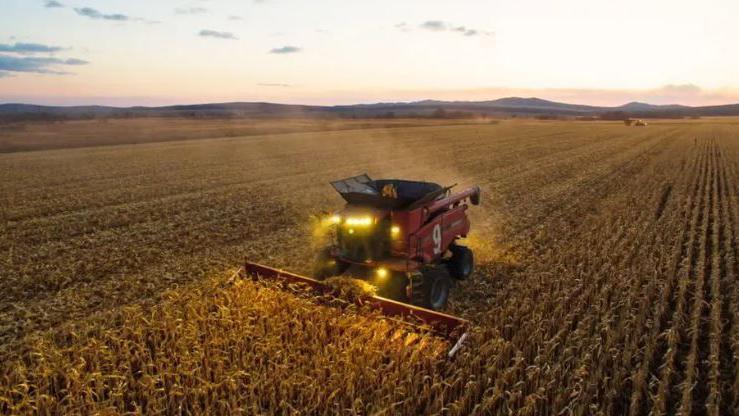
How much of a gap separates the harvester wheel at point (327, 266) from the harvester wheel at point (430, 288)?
1519 mm

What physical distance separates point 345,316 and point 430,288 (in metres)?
1.69

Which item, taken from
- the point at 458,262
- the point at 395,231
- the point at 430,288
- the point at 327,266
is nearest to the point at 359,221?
the point at 395,231

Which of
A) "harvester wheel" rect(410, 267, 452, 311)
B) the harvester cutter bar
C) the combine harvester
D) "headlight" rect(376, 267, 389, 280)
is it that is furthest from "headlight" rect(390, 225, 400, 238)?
the harvester cutter bar

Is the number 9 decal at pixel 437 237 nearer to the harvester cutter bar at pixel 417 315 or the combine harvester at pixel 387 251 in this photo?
the combine harvester at pixel 387 251

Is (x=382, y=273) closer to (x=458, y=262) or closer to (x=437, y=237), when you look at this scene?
(x=437, y=237)

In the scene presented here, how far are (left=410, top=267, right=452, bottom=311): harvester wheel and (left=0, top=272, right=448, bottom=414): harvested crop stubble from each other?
111 cm

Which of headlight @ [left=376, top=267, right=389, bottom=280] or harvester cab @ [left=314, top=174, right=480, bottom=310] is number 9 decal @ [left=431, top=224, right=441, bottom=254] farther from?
headlight @ [left=376, top=267, right=389, bottom=280]

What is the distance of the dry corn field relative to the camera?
18.8 ft

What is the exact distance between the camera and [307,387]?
559 cm

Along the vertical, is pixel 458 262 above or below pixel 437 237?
below

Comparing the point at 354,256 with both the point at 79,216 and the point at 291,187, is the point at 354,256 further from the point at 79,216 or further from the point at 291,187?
the point at 291,187

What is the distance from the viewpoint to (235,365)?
6.07 metres

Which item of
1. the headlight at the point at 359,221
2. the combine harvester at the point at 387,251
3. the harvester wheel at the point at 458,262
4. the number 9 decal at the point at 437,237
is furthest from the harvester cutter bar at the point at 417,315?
the harvester wheel at the point at 458,262

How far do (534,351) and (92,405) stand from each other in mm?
5475
